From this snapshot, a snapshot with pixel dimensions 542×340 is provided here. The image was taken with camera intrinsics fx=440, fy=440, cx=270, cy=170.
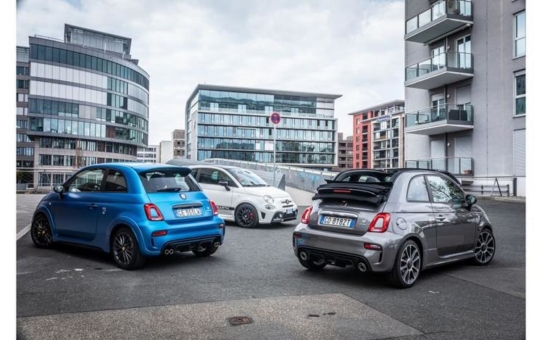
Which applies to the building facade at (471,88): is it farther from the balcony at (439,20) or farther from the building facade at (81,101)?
the building facade at (81,101)

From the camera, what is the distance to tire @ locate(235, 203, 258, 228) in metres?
11.6

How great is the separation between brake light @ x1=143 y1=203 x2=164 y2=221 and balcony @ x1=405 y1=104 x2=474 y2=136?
22827mm

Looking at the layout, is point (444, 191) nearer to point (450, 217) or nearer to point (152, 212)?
point (450, 217)

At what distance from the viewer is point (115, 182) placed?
7.02m

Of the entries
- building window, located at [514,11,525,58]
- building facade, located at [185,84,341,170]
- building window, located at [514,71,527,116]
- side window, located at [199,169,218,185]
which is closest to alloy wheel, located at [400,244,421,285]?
side window, located at [199,169,218,185]

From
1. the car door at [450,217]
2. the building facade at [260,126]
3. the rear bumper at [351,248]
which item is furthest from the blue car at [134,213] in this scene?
the building facade at [260,126]

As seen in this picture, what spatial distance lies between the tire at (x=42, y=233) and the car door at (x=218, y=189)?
4.92 metres

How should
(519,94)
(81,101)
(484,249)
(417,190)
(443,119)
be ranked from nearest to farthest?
(417,190) < (484,249) < (519,94) < (443,119) < (81,101)

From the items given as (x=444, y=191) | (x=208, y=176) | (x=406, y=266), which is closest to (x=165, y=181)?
(x=406, y=266)

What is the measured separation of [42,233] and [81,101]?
76.4 m

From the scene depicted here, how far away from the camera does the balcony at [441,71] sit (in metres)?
25.9

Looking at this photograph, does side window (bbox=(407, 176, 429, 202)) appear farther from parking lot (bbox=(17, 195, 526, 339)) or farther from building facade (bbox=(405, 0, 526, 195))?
building facade (bbox=(405, 0, 526, 195))

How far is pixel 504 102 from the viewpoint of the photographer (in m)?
23.7

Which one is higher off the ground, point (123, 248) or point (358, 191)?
point (358, 191)
